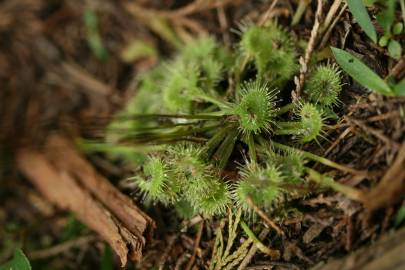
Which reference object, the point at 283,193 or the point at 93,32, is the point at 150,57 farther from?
the point at 283,193

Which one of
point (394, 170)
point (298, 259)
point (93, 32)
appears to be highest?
point (93, 32)

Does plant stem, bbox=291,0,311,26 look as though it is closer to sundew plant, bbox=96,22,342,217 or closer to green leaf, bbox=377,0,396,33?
sundew plant, bbox=96,22,342,217

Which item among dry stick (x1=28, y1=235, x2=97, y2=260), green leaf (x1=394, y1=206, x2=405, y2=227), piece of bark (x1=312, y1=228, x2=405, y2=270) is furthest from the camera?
dry stick (x1=28, y1=235, x2=97, y2=260)

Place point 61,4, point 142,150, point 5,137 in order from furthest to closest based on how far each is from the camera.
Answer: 1. point 61,4
2. point 5,137
3. point 142,150

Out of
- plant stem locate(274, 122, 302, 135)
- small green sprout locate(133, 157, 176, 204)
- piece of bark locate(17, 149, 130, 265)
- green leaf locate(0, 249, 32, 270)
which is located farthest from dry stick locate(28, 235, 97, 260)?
plant stem locate(274, 122, 302, 135)

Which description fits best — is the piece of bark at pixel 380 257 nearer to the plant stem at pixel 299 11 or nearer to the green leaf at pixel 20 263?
the plant stem at pixel 299 11

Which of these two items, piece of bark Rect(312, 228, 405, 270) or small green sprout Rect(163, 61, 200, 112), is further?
small green sprout Rect(163, 61, 200, 112)

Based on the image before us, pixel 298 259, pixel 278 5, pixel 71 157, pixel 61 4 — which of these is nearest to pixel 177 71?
pixel 278 5

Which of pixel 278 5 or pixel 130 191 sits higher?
pixel 278 5
